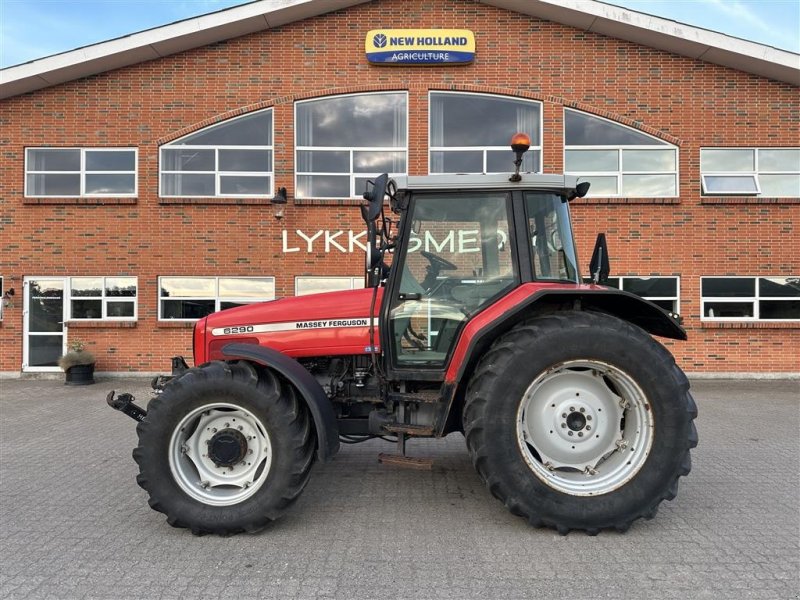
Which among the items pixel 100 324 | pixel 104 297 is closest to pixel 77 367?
pixel 100 324

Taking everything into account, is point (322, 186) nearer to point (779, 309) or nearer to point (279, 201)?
point (279, 201)

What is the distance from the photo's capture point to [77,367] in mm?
8898

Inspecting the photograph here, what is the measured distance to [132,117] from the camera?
9.48 m

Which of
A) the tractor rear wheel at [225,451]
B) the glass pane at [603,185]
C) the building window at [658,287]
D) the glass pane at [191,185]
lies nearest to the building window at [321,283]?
the glass pane at [191,185]

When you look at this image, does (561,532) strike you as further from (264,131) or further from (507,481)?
(264,131)

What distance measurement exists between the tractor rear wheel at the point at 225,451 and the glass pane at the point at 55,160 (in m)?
8.62

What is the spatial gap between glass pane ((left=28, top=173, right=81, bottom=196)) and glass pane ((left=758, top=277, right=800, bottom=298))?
13072 mm

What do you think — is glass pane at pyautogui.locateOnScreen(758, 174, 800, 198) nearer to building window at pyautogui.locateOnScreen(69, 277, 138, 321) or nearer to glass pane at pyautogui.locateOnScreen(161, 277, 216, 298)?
glass pane at pyautogui.locateOnScreen(161, 277, 216, 298)

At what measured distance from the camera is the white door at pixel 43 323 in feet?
31.0

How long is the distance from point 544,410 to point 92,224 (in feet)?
30.8

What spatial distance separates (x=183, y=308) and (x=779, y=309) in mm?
11233

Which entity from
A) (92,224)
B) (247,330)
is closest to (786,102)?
(247,330)

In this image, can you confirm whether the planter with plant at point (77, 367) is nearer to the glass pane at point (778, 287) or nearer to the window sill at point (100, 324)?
the window sill at point (100, 324)

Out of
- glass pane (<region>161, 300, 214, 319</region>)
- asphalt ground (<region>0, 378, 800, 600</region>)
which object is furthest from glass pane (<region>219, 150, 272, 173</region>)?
asphalt ground (<region>0, 378, 800, 600</region>)
